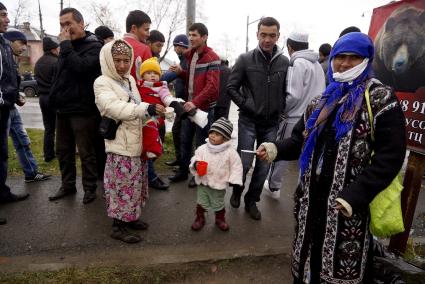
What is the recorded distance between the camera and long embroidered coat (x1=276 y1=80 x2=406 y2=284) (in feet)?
5.65

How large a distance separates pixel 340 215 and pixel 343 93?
28.0 inches

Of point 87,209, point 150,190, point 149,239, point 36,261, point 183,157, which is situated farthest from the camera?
point 183,157

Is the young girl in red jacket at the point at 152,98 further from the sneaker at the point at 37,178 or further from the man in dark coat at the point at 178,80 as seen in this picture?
the sneaker at the point at 37,178

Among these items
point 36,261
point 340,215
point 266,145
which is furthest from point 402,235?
point 36,261

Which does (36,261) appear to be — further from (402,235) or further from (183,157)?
(402,235)

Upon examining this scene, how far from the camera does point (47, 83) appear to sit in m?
5.33

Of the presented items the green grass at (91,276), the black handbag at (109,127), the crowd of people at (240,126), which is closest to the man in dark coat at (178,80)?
the crowd of people at (240,126)

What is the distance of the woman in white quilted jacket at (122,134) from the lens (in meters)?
2.83

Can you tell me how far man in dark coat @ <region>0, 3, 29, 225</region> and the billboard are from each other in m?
3.79

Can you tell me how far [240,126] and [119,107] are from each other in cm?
153

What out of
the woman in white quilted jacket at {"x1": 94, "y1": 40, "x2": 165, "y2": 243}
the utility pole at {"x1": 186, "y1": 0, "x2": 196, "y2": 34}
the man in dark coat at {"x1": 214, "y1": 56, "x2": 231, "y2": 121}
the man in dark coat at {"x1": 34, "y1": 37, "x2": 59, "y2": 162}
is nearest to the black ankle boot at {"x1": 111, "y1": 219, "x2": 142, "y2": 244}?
the woman in white quilted jacket at {"x1": 94, "y1": 40, "x2": 165, "y2": 243}

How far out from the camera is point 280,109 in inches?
147

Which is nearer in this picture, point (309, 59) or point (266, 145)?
point (266, 145)

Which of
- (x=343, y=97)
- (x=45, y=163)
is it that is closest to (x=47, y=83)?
(x=45, y=163)
